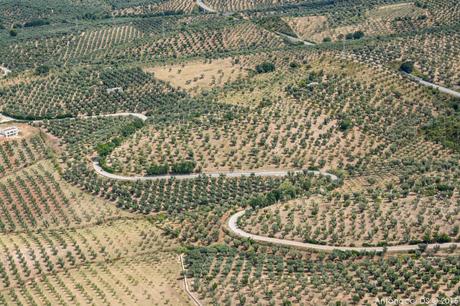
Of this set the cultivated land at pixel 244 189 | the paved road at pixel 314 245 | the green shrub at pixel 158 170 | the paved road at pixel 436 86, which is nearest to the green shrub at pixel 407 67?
the cultivated land at pixel 244 189

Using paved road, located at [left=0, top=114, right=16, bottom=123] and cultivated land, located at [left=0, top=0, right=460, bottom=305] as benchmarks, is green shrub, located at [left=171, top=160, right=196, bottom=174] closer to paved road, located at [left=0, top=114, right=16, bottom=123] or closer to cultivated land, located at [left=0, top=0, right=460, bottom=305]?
cultivated land, located at [left=0, top=0, right=460, bottom=305]

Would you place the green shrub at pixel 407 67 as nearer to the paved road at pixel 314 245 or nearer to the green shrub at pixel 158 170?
the green shrub at pixel 158 170

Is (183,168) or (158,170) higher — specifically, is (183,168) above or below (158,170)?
above

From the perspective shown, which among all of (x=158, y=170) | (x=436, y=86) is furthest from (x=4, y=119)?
(x=436, y=86)

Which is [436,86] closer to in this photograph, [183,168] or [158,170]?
[183,168]

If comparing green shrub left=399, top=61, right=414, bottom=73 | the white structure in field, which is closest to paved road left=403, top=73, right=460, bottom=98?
green shrub left=399, top=61, right=414, bottom=73

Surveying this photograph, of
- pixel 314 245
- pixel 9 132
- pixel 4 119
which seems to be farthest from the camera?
pixel 4 119

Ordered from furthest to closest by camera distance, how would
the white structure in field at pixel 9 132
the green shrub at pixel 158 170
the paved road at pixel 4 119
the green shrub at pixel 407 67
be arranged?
1. the green shrub at pixel 407 67
2. the paved road at pixel 4 119
3. the white structure in field at pixel 9 132
4. the green shrub at pixel 158 170

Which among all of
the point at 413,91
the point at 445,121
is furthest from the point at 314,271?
the point at 413,91
